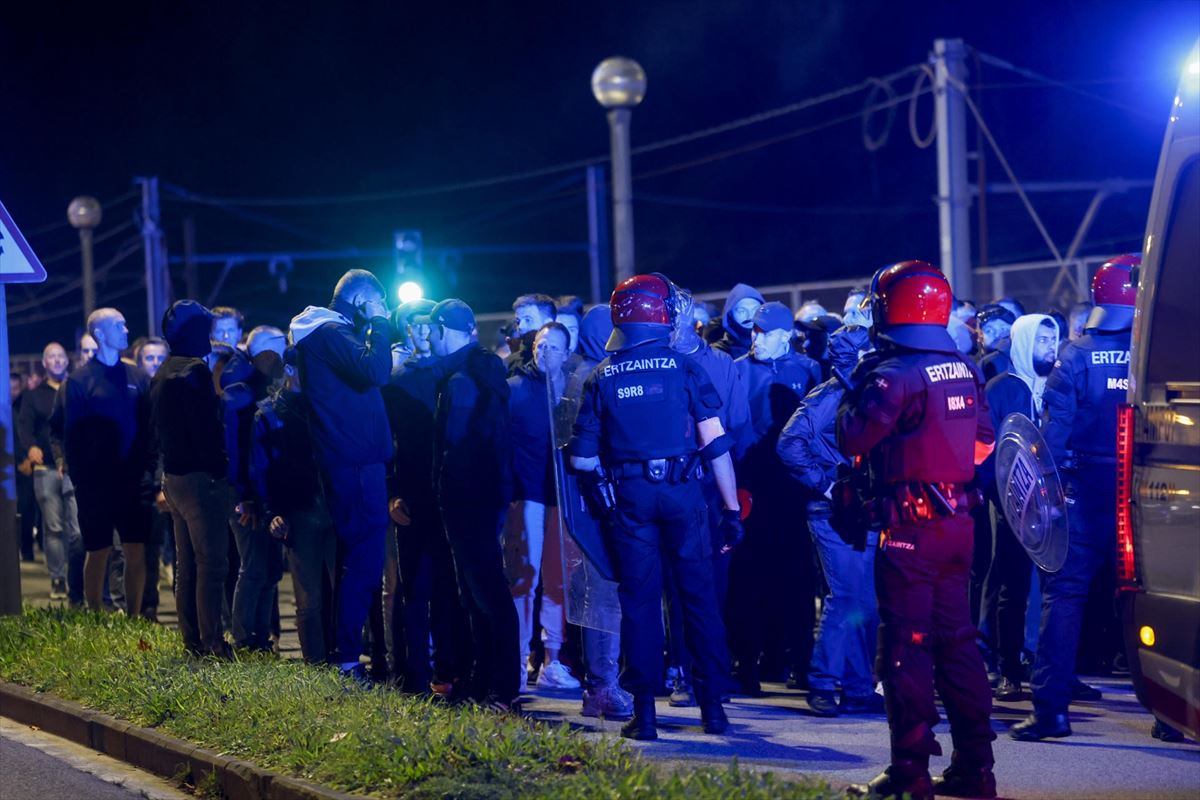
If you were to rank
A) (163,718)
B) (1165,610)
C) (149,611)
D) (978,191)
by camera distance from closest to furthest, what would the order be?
(1165,610) < (163,718) < (149,611) < (978,191)

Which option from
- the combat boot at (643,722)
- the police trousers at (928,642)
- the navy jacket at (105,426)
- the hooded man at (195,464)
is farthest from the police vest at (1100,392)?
the navy jacket at (105,426)

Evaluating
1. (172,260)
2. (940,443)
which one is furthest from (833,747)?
(172,260)

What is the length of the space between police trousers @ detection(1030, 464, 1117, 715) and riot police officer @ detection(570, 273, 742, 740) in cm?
143

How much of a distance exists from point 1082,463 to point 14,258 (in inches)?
279

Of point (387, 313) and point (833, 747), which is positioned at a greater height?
point (387, 313)

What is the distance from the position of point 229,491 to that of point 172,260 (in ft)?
109

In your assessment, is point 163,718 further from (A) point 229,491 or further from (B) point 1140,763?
(B) point 1140,763

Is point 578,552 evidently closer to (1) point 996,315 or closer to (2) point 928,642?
(2) point 928,642

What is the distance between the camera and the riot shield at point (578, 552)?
7.66m

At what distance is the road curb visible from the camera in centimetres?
641

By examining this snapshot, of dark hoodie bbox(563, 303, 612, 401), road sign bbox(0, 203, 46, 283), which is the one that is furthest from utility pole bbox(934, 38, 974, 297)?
road sign bbox(0, 203, 46, 283)

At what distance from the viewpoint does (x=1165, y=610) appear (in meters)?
5.42

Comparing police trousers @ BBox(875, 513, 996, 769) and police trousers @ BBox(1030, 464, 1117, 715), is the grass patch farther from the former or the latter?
police trousers @ BBox(1030, 464, 1117, 715)

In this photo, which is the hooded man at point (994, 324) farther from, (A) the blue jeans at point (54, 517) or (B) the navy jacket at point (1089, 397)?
(A) the blue jeans at point (54, 517)
